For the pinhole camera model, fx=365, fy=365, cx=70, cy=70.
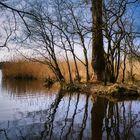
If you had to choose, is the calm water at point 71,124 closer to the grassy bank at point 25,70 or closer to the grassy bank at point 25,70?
the grassy bank at point 25,70

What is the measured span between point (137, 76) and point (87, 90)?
751 centimetres

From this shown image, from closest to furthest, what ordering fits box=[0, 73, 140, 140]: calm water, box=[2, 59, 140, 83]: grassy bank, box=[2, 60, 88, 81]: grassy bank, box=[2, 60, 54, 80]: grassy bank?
box=[0, 73, 140, 140]: calm water < box=[2, 59, 140, 83]: grassy bank < box=[2, 60, 88, 81]: grassy bank < box=[2, 60, 54, 80]: grassy bank

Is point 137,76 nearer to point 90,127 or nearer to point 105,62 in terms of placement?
point 105,62

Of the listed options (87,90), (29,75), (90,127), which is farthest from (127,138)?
(29,75)

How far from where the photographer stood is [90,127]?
26.2 feet

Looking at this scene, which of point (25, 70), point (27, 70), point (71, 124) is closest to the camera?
point (71, 124)

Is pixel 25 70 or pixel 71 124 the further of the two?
pixel 25 70

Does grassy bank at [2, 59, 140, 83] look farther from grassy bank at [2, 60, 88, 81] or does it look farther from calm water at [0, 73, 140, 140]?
calm water at [0, 73, 140, 140]

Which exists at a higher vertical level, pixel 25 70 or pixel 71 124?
pixel 25 70

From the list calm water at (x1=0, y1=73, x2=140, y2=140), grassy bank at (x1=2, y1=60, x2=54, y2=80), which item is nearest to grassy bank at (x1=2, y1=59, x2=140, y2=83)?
grassy bank at (x1=2, y1=60, x2=54, y2=80)

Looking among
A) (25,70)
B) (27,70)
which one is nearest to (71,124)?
(27,70)

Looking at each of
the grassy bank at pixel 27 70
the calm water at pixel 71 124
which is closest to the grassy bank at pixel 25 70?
the grassy bank at pixel 27 70

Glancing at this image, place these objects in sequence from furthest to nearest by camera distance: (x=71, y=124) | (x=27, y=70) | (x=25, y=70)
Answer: (x=25, y=70), (x=27, y=70), (x=71, y=124)

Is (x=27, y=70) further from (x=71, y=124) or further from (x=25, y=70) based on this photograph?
(x=71, y=124)
